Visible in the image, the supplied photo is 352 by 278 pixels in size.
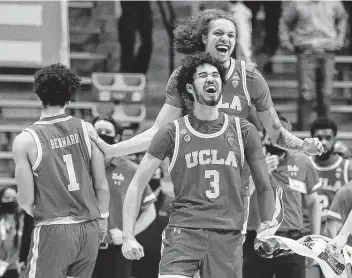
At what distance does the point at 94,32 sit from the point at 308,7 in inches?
115

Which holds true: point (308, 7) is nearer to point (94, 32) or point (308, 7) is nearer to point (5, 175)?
point (94, 32)

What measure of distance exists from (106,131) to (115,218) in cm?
70

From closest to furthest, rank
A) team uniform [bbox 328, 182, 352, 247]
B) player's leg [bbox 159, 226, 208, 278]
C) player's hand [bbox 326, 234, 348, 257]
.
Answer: player's leg [bbox 159, 226, 208, 278] < player's hand [bbox 326, 234, 348, 257] < team uniform [bbox 328, 182, 352, 247]

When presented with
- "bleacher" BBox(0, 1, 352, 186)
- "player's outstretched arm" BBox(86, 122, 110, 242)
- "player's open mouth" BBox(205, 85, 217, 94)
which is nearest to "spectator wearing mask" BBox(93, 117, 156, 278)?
"player's outstretched arm" BBox(86, 122, 110, 242)

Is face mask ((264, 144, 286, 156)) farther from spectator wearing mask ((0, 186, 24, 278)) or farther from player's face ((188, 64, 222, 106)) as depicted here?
spectator wearing mask ((0, 186, 24, 278))

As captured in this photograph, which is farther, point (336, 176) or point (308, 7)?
point (308, 7)

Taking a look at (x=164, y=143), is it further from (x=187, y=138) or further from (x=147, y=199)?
(x=147, y=199)

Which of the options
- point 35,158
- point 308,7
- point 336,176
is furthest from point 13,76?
point 35,158

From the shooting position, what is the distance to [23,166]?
616 centimetres

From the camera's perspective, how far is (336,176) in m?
8.95

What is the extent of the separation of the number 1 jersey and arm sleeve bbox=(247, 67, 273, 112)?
1153mm

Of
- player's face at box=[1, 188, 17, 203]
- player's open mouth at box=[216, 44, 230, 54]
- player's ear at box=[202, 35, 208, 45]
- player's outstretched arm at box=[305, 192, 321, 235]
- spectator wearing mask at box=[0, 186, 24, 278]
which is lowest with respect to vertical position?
spectator wearing mask at box=[0, 186, 24, 278]

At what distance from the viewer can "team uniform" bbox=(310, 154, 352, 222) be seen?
8922 millimetres

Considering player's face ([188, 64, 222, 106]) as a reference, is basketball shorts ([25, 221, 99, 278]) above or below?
below
